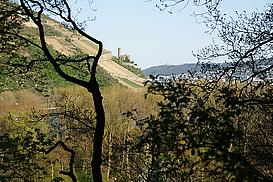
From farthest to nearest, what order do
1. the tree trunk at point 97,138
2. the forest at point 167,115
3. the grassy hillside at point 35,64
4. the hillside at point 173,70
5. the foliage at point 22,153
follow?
the grassy hillside at point 35,64, the foliage at point 22,153, the tree trunk at point 97,138, the hillside at point 173,70, the forest at point 167,115

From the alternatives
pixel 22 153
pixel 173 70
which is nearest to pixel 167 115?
pixel 173 70

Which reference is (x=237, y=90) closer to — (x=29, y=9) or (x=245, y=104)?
(x=245, y=104)

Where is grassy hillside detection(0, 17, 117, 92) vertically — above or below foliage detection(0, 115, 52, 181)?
above

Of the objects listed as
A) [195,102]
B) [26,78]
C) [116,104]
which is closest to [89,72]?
[26,78]

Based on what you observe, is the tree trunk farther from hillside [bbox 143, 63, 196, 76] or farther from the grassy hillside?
hillside [bbox 143, 63, 196, 76]

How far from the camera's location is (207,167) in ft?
12.1

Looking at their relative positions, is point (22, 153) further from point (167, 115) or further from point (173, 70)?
point (167, 115)

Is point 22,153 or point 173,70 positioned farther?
point 22,153

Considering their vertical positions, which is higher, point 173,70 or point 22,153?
point 173,70

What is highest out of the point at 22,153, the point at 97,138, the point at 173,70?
the point at 173,70

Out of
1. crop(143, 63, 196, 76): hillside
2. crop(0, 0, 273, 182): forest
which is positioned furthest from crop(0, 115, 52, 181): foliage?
crop(143, 63, 196, 76): hillside

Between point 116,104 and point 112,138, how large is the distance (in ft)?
27.2

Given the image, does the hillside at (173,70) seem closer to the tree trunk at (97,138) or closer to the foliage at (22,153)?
the tree trunk at (97,138)

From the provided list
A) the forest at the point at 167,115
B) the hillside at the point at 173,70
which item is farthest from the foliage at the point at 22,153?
the hillside at the point at 173,70
